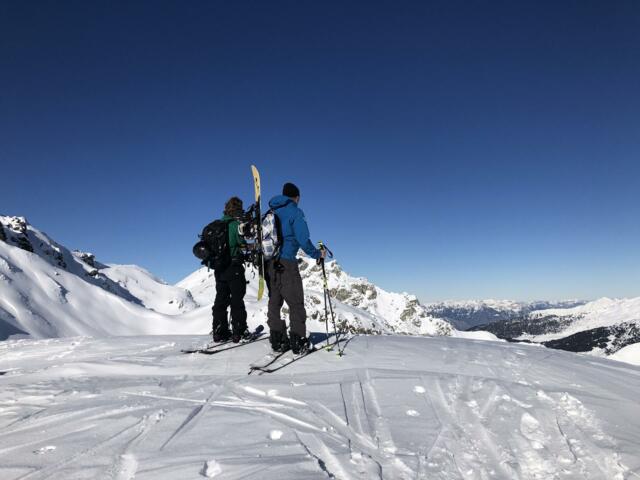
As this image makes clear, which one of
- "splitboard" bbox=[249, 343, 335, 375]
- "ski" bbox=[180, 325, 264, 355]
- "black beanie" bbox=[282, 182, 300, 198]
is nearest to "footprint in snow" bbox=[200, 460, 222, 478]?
"splitboard" bbox=[249, 343, 335, 375]

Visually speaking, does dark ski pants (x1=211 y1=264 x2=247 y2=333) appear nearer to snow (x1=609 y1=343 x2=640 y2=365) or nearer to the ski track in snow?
the ski track in snow

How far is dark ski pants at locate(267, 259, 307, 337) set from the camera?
699cm

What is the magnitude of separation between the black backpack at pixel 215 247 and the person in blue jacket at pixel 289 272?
4.21 feet

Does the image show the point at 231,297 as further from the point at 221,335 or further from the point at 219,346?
the point at 219,346

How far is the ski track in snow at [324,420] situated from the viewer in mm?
3104

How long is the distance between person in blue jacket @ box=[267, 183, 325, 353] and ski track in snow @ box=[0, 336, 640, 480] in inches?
32.5

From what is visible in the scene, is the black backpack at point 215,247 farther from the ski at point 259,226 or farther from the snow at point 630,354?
the snow at point 630,354

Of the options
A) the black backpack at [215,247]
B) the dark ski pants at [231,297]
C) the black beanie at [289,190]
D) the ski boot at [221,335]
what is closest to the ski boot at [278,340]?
the dark ski pants at [231,297]

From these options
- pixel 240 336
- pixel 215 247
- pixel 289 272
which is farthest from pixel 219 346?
pixel 289 272

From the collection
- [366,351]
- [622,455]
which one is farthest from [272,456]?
[366,351]

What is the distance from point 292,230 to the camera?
6992 mm

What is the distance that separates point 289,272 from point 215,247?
1.86 m

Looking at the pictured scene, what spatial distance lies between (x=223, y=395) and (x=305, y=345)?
2579mm

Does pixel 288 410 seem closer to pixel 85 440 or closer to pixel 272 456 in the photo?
pixel 272 456
